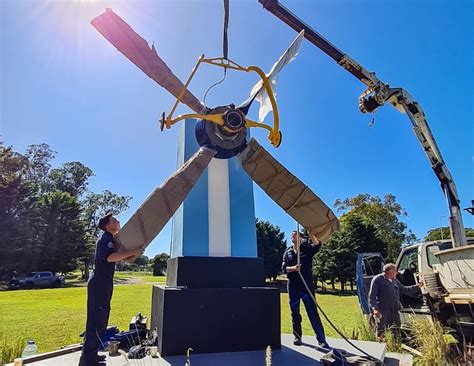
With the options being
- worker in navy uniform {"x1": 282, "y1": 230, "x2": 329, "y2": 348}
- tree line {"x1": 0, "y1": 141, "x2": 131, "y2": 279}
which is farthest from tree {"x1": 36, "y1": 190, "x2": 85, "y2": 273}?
worker in navy uniform {"x1": 282, "y1": 230, "x2": 329, "y2": 348}

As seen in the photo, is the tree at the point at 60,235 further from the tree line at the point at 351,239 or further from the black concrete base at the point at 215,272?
the black concrete base at the point at 215,272

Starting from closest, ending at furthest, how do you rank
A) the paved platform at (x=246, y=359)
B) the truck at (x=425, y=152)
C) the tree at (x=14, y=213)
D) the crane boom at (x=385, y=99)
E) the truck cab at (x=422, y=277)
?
the paved platform at (x=246, y=359) → the truck cab at (x=422, y=277) → the truck at (x=425, y=152) → the crane boom at (x=385, y=99) → the tree at (x=14, y=213)

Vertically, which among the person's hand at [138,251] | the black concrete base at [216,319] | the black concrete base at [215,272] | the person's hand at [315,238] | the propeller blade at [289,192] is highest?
the propeller blade at [289,192]

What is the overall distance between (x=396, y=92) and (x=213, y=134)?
20.9 ft

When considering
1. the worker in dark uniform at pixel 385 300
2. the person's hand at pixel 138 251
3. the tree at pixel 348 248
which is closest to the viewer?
the person's hand at pixel 138 251

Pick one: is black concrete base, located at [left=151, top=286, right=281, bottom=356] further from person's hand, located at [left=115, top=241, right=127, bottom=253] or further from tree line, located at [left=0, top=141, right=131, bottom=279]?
tree line, located at [left=0, top=141, right=131, bottom=279]

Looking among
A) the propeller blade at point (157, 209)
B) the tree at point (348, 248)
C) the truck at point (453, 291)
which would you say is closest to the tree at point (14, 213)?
the tree at point (348, 248)

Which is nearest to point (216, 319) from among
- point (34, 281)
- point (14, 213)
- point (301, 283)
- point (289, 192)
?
point (301, 283)

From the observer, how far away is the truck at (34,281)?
28.3 m

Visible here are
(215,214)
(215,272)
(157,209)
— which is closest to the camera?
(157,209)

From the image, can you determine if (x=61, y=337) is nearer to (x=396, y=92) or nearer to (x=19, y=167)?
(x=396, y=92)

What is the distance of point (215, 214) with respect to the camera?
5.22 meters

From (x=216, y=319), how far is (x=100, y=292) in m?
1.66

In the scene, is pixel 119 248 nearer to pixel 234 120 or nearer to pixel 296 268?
pixel 234 120
